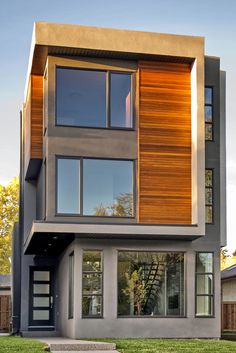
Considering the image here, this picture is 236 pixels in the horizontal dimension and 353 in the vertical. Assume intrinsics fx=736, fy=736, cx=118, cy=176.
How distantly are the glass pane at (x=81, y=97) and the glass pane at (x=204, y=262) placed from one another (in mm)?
4592

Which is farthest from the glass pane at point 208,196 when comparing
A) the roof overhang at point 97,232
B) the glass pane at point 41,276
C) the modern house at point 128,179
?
the glass pane at point 41,276

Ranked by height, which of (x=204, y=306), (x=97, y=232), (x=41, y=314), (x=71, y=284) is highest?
(x=97, y=232)

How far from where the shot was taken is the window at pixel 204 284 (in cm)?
2028

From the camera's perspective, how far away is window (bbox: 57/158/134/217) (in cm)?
1930

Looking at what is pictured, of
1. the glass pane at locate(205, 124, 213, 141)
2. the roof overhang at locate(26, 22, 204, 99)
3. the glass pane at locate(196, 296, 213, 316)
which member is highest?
the roof overhang at locate(26, 22, 204, 99)

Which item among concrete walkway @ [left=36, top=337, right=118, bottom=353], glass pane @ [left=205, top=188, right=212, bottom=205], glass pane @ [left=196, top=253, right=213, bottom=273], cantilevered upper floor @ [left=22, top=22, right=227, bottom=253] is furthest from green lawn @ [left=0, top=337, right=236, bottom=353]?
glass pane @ [left=205, top=188, right=212, bottom=205]

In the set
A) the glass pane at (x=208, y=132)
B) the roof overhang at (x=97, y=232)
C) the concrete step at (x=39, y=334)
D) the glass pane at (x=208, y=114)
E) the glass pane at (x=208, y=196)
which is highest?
the glass pane at (x=208, y=114)

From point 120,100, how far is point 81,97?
1.09m

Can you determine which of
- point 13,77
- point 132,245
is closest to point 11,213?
point 13,77

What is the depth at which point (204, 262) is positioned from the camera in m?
20.6

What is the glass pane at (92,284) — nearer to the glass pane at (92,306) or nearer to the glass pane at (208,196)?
the glass pane at (92,306)

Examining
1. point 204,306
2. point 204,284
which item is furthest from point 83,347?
point 204,284

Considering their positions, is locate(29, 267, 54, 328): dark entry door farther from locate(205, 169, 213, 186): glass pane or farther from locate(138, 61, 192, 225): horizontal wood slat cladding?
locate(205, 169, 213, 186): glass pane

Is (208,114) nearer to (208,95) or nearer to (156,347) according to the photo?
(208,95)
